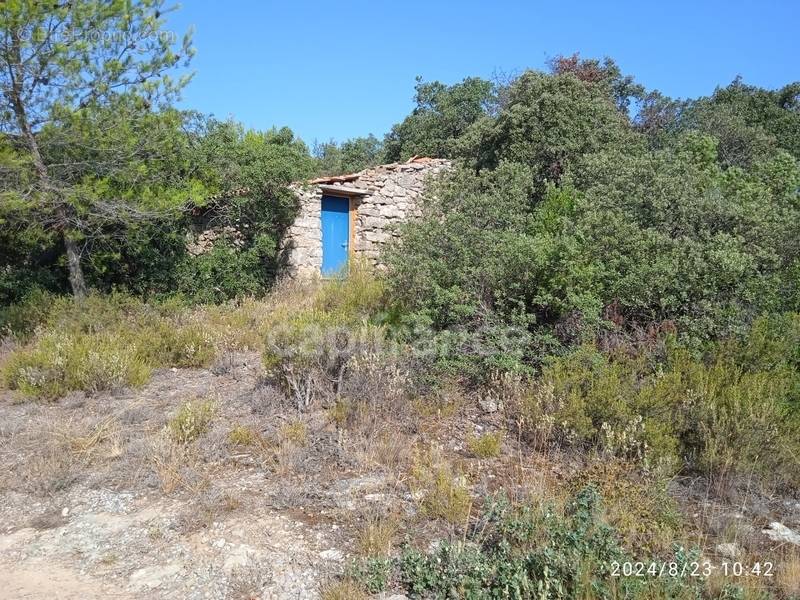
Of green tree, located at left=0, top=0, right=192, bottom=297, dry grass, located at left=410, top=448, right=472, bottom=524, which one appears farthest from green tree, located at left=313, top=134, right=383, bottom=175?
dry grass, located at left=410, top=448, right=472, bottom=524

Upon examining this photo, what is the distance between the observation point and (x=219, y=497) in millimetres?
4023

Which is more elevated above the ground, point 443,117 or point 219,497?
point 443,117

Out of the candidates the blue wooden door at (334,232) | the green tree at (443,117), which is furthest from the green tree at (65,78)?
the green tree at (443,117)

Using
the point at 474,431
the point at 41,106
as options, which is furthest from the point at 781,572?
the point at 41,106

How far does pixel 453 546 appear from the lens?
3.23 meters

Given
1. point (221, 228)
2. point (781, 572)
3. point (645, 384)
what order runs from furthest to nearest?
point (221, 228) < point (645, 384) < point (781, 572)

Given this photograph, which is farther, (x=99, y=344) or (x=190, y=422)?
(x=99, y=344)

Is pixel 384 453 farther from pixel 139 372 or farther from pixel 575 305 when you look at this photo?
pixel 139 372

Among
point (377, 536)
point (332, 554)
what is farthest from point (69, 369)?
point (377, 536)

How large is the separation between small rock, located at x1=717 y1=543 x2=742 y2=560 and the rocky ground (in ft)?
0.05

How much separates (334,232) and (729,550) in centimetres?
971

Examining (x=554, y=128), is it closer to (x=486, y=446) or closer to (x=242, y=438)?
(x=486, y=446)

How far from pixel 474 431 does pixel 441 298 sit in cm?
172

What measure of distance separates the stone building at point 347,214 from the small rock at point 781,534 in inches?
328
